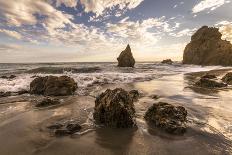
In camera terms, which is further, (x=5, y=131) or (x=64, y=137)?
(x=5, y=131)

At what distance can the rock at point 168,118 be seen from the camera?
4703mm

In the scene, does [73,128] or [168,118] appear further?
[168,118]

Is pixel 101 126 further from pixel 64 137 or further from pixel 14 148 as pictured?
pixel 14 148

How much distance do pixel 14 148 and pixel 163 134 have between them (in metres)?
2.97

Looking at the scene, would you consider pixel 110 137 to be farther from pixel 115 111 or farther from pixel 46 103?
pixel 46 103

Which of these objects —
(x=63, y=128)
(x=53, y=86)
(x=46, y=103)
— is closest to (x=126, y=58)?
(x=53, y=86)

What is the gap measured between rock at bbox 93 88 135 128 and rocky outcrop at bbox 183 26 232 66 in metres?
55.3

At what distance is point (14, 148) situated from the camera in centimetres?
390

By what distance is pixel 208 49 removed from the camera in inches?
2349

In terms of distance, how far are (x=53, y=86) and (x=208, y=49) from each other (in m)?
58.2

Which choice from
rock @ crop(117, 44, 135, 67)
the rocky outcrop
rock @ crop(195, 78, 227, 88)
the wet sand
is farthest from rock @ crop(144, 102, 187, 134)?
the rocky outcrop

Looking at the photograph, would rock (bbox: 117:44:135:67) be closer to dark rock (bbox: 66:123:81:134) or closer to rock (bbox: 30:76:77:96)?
rock (bbox: 30:76:77:96)

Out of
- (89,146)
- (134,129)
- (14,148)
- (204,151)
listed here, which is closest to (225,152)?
(204,151)

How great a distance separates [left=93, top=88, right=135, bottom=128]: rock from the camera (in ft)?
16.5
